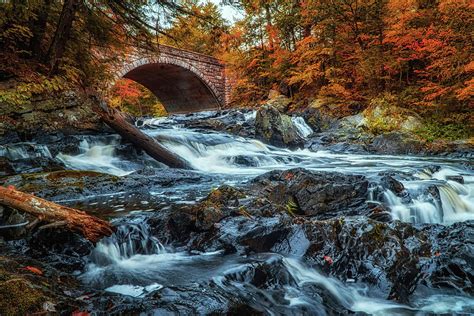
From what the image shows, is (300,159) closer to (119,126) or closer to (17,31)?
(119,126)

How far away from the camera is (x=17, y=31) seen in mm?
6938

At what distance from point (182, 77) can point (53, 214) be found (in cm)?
1986

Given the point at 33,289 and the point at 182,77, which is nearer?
the point at 33,289

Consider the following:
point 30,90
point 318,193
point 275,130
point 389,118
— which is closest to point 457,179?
point 318,193

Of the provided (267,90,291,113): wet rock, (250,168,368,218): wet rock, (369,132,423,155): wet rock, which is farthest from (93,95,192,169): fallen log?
(267,90,291,113): wet rock

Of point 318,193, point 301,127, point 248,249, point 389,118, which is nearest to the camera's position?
point 248,249

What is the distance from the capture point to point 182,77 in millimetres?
21969

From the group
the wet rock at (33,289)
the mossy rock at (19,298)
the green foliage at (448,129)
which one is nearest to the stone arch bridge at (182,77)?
the green foliage at (448,129)

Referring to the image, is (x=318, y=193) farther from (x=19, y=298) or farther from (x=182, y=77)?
(x=182, y=77)

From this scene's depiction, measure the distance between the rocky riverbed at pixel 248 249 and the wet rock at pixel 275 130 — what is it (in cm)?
579

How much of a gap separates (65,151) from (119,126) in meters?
1.26

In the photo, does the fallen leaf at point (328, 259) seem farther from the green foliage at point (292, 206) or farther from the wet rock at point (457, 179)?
the wet rock at point (457, 179)

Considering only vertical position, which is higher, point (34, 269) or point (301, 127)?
point (301, 127)

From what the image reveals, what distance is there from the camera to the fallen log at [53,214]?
9.73 ft
